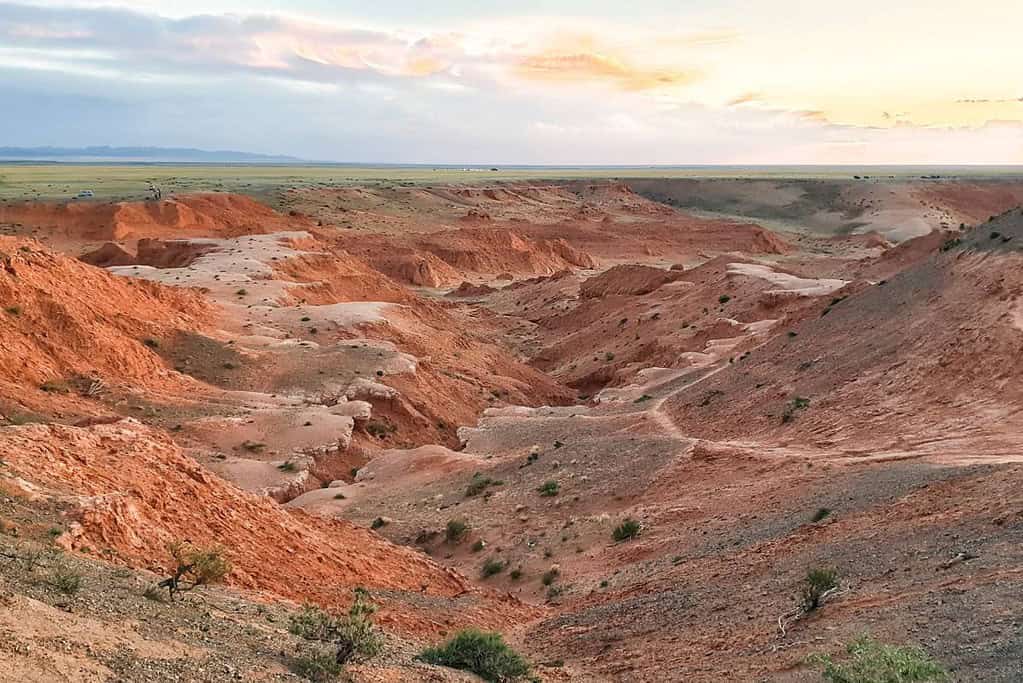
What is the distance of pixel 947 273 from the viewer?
2391cm

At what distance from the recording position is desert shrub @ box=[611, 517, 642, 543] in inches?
655

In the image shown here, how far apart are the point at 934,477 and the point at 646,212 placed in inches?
3893

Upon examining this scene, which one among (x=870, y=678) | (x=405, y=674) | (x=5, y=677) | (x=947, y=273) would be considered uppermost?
(x=947, y=273)

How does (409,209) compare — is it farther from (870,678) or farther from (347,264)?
(870,678)

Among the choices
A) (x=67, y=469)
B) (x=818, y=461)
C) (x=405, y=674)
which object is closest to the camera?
(x=405, y=674)

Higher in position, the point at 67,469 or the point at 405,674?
the point at 67,469

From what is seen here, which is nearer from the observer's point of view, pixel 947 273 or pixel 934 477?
pixel 934 477

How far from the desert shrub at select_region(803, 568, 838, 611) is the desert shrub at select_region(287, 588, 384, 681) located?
527 centimetres

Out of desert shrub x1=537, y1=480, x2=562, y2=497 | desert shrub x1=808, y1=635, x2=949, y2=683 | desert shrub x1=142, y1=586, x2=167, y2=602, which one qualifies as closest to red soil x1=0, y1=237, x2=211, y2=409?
desert shrub x1=537, y1=480, x2=562, y2=497

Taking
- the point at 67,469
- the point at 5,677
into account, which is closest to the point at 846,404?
the point at 67,469

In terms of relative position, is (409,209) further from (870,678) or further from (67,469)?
(870,678)

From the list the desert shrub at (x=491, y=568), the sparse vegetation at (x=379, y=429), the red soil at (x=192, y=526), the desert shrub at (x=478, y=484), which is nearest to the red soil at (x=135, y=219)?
the sparse vegetation at (x=379, y=429)

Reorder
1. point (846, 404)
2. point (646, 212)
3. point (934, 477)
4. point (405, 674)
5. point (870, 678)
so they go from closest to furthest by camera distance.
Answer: point (870, 678) < point (405, 674) < point (934, 477) < point (846, 404) < point (646, 212)

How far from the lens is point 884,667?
7.84 metres
